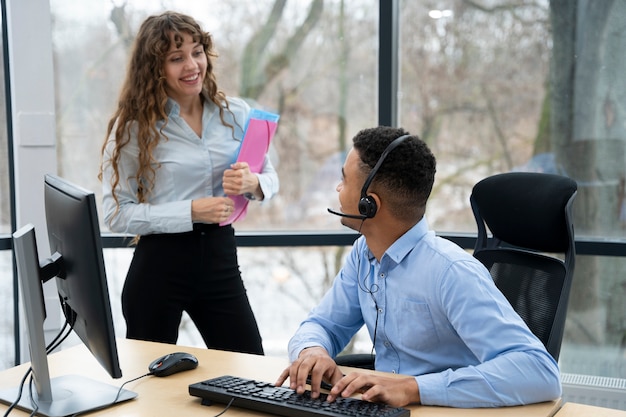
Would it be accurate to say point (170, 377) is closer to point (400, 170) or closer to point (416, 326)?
point (416, 326)

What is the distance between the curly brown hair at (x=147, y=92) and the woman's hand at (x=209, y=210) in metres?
0.21

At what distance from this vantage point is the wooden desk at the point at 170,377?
4.53 feet

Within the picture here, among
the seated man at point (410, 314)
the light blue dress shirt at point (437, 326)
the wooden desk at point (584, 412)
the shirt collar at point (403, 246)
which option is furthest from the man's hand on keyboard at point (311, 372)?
the wooden desk at point (584, 412)

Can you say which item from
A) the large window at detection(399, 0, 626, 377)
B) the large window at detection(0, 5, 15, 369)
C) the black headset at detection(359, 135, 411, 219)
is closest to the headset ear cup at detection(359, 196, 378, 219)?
the black headset at detection(359, 135, 411, 219)

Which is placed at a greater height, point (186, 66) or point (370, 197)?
point (186, 66)

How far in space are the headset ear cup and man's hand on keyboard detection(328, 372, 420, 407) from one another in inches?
13.9

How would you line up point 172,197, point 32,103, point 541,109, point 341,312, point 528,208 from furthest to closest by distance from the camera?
point 541,109 → point 32,103 → point 172,197 → point 528,208 → point 341,312

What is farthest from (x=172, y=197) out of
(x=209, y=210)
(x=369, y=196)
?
(x=369, y=196)

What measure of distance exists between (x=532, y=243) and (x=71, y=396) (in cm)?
123

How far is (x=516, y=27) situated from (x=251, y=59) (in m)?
1.26

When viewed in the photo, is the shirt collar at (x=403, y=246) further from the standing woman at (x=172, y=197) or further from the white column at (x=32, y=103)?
the white column at (x=32, y=103)

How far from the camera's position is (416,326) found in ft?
5.24

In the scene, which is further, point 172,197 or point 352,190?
point 172,197

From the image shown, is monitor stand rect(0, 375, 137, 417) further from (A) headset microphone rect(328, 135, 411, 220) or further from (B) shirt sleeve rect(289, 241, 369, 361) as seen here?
(A) headset microphone rect(328, 135, 411, 220)
